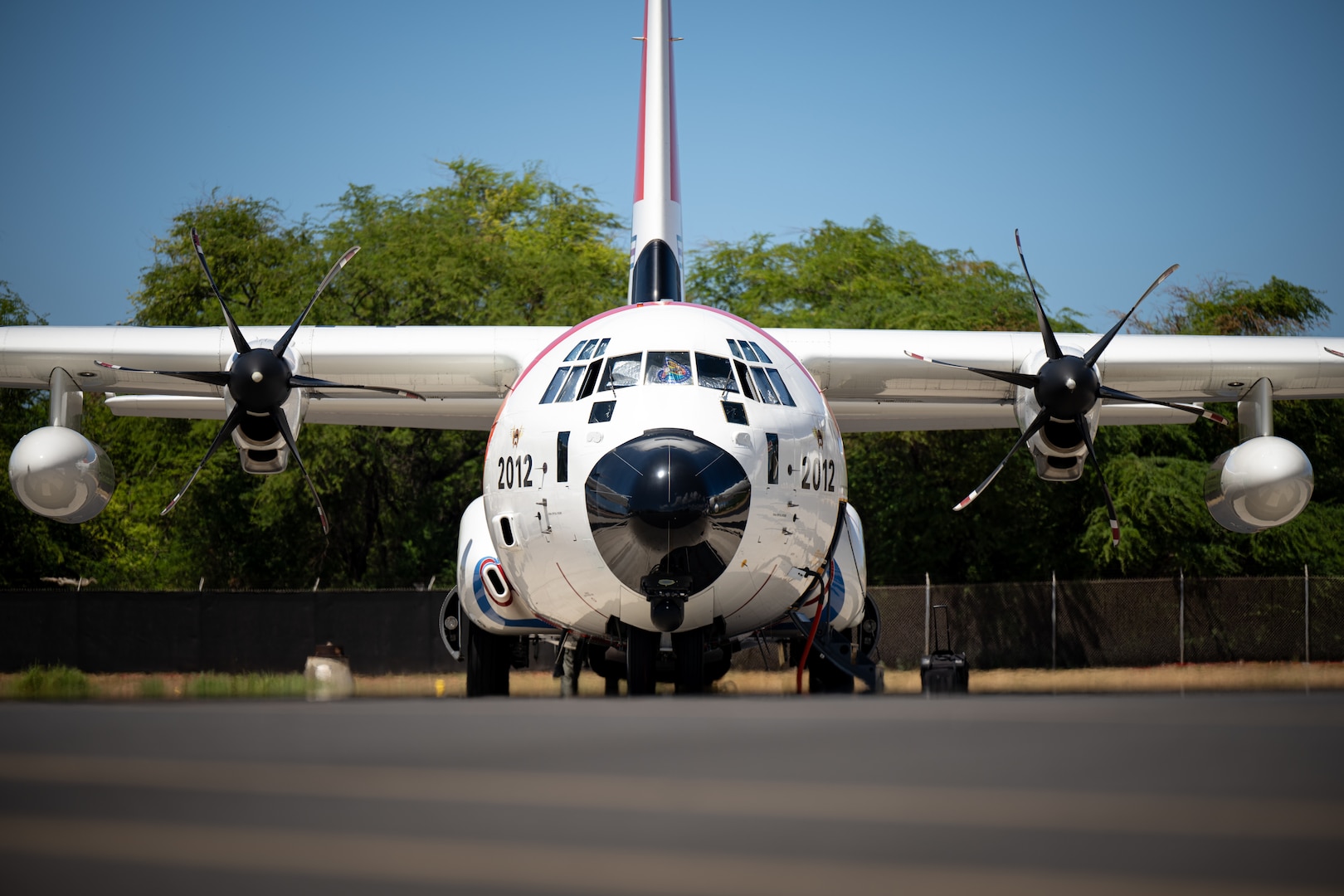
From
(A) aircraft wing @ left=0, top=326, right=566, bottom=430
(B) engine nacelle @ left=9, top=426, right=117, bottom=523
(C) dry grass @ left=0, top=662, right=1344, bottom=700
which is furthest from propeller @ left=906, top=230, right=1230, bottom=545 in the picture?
(B) engine nacelle @ left=9, top=426, right=117, bottom=523

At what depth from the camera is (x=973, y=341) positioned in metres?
13.9

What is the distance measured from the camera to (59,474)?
42.2 feet

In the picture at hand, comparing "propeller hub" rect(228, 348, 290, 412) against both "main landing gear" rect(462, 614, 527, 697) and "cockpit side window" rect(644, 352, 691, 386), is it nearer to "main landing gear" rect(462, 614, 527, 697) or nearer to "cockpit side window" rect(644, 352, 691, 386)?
"main landing gear" rect(462, 614, 527, 697)

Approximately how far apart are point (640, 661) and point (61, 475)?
713 centimetres

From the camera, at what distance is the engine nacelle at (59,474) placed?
12828 mm

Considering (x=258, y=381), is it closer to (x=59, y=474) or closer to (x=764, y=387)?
(x=59, y=474)

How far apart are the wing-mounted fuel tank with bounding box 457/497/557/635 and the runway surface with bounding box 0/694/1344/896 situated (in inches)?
381

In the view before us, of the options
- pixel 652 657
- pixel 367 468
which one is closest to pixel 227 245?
pixel 367 468

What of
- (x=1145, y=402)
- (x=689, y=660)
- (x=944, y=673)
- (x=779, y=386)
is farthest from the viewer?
(x=944, y=673)

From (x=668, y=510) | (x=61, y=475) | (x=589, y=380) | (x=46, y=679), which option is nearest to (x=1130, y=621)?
(x=589, y=380)

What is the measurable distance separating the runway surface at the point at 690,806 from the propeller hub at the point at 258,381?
35.1 ft

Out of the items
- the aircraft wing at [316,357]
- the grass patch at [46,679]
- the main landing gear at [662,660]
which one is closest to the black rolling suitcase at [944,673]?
the main landing gear at [662,660]

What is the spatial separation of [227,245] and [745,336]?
83.5 feet

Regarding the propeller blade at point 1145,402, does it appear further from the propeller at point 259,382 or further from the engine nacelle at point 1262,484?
the propeller at point 259,382
